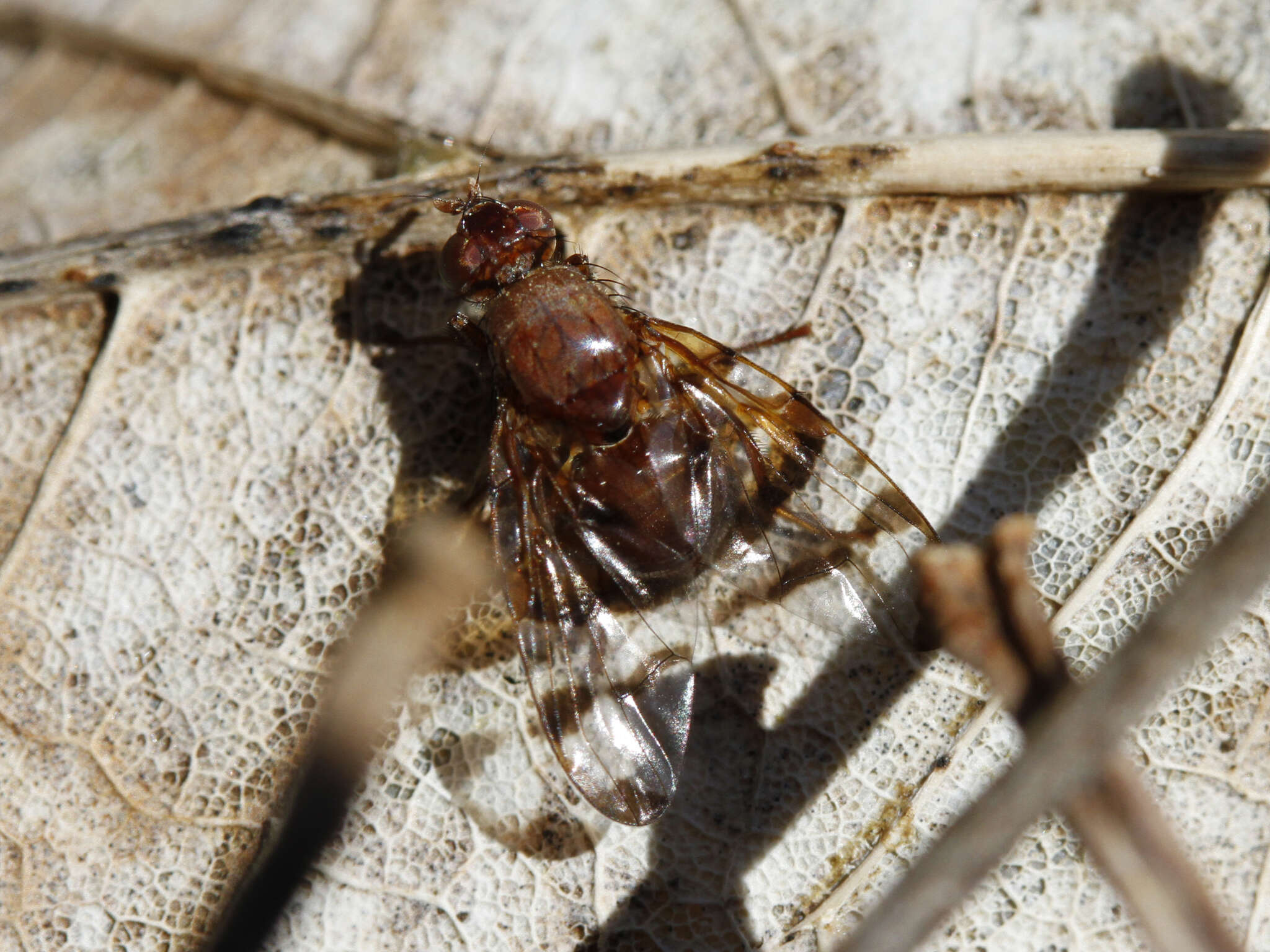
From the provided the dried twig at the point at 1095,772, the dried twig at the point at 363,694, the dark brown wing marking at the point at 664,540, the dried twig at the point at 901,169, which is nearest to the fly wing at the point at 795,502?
the dark brown wing marking at the point at 664,540

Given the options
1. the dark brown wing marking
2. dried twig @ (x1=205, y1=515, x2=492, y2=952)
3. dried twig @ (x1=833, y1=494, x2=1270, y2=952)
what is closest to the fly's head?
the dark brown wing marking

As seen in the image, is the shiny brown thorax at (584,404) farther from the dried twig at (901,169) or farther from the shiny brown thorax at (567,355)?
the dried twig at (901,169)

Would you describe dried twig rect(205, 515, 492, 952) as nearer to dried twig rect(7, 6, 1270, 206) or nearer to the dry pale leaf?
the dry pale leaf

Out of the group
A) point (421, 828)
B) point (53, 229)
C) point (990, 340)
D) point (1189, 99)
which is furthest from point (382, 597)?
point (1189, 99)

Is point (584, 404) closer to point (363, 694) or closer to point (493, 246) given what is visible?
point (493, 246)

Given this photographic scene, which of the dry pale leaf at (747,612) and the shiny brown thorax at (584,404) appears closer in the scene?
the dry pale leaf at (747,612)

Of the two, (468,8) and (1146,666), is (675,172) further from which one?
(1146,666)

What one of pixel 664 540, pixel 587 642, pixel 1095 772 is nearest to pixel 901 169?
pixel 664 540
